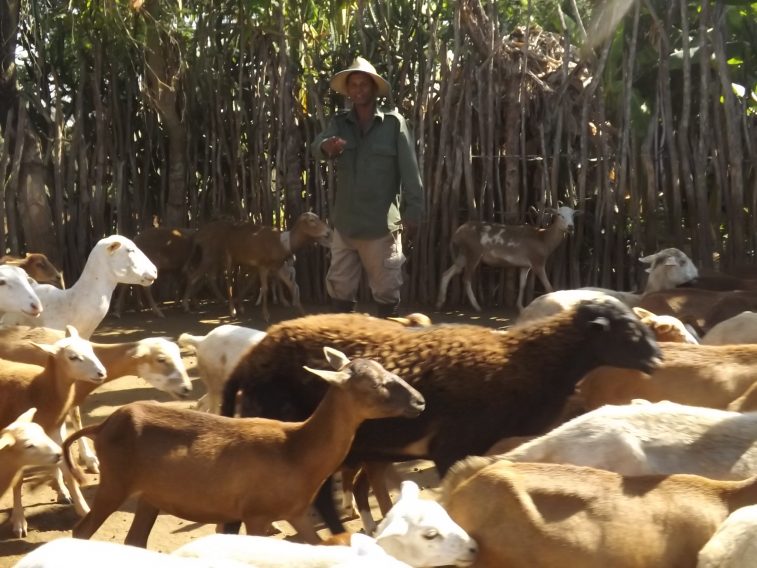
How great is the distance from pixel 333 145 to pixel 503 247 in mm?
4987

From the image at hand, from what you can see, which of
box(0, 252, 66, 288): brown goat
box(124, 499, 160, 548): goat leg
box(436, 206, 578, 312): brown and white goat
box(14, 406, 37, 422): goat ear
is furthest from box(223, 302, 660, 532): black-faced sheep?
box(436, 206, 578, 312): brown and white goat

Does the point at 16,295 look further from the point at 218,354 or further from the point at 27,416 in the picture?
the point at 27,416

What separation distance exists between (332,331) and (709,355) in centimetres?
200

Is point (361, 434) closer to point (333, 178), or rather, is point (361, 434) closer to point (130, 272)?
point (130, 272)

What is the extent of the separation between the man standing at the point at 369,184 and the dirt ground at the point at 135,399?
1.54 m

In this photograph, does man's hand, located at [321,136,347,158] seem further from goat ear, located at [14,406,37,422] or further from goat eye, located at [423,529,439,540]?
goat eye, located at [423,529,439,540]

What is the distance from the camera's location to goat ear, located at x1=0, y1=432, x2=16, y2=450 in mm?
5555

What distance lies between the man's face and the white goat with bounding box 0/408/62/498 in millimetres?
3733

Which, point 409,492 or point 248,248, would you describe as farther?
point 248,248

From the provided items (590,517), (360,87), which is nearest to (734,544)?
(590,517)

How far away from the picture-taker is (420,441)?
5.64 metres

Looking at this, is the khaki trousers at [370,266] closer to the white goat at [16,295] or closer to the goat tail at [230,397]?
the white goat at [16,295]

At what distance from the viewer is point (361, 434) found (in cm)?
565

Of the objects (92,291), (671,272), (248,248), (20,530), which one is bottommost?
(20,530)
